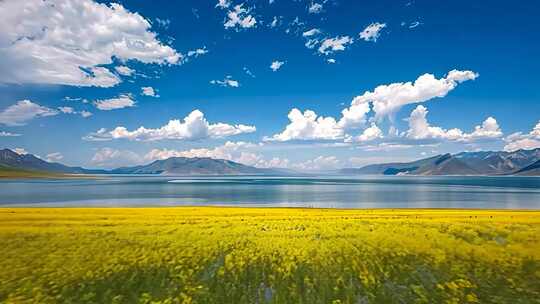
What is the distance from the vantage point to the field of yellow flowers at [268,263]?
71.2 ft

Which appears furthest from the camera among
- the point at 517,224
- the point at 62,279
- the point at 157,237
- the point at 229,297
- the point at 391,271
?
the point at 517,224

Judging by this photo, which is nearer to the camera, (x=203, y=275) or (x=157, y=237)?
(x=203, y=275)

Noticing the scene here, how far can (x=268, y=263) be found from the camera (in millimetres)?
27016

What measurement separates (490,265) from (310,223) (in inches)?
A: 821

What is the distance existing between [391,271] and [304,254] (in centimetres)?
706

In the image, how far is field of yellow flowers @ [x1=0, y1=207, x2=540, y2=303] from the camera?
21.7 m

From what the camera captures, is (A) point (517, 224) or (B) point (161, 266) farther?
(A) point (517, 224)

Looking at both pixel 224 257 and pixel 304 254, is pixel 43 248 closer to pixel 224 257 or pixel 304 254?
pixel 224 257

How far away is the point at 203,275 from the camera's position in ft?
80.5

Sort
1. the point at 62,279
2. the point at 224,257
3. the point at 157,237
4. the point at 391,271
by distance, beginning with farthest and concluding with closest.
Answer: the point at 157,237
the point at 224,257
the point at 391,271
the point at 62,279

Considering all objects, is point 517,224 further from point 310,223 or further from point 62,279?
point 62,279

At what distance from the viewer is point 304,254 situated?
29.2 m

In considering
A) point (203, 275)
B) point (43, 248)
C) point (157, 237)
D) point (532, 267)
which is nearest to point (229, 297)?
point (203, 275)

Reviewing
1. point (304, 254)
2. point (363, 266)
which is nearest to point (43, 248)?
point (304, 254)
